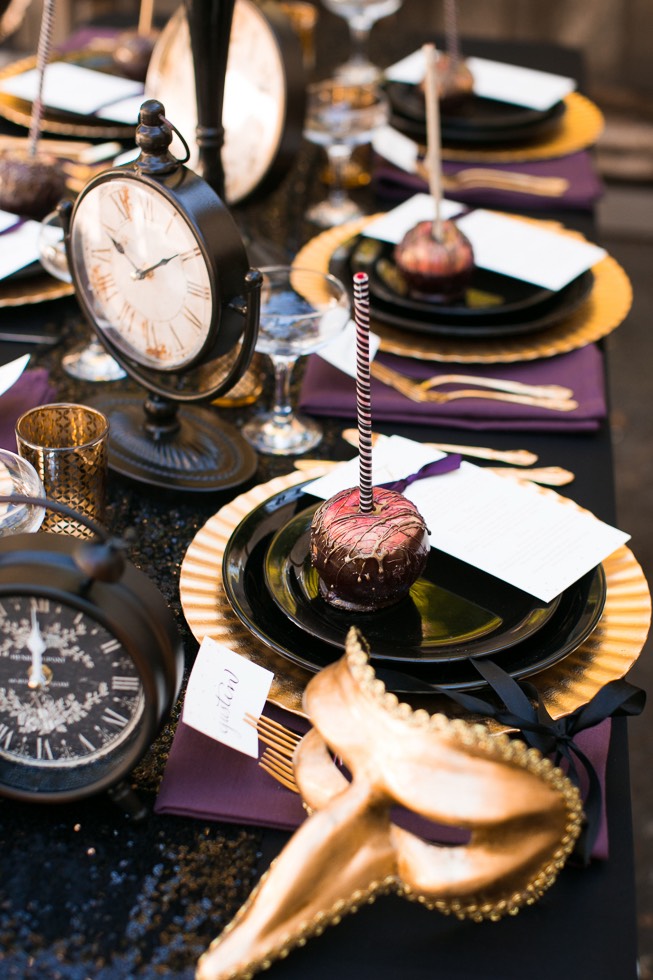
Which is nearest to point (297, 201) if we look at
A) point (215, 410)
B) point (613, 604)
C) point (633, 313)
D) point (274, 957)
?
point (215, 410)

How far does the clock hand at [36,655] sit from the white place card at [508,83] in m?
1.43

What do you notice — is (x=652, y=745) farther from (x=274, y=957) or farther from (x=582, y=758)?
(x=274, y=957)

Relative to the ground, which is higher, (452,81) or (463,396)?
(452,81)

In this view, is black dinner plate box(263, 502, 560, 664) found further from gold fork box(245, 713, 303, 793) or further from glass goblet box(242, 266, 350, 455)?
glass goblet box(242, 266, 350, 455)

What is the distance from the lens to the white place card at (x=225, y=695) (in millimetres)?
751

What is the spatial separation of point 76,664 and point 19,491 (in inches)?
9.2

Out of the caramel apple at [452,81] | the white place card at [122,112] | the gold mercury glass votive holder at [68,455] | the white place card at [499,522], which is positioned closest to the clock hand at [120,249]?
the gold mercury glass votive holder at [68,455]

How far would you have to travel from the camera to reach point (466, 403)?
119 centimetres

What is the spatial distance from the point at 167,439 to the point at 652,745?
1139mm

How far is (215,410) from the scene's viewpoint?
4.00 ft

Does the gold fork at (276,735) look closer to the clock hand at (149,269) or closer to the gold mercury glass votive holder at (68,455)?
the gold mercury glass votive holder at (68,455)

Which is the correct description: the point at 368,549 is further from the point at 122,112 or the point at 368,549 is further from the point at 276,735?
the point at 122,112

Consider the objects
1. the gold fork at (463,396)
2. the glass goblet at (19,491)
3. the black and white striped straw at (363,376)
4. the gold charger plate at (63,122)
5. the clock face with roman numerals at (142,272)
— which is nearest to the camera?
the black and white striped straw at (363,376)

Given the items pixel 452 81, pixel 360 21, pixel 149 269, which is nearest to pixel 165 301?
pixel 149 269
